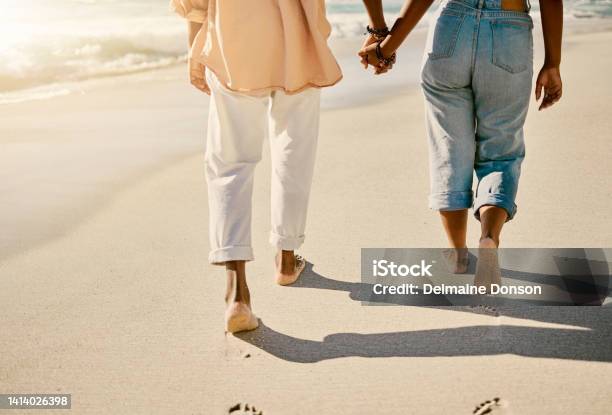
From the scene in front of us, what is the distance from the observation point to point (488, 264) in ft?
9.55

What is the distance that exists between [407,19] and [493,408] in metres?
1.52

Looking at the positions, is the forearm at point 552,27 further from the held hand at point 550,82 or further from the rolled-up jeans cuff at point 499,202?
the rolled-up jeans cuff at point 499,202

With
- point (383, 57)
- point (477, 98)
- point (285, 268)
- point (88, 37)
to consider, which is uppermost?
point (383, 57)

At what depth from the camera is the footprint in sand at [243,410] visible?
2.44 m

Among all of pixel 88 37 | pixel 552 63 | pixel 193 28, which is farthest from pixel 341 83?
pixel 88 37

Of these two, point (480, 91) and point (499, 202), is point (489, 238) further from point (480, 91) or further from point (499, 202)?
point (480, 91)

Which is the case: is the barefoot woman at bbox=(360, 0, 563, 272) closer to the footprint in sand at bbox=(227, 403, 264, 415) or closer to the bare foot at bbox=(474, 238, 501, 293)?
the bare foot at bbox=(474, 238, 501, 293)

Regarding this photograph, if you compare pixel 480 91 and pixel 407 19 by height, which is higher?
pixel 407 19

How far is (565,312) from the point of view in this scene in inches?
120

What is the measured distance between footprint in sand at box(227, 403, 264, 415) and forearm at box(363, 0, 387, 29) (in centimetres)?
169

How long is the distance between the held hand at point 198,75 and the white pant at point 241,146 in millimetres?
163

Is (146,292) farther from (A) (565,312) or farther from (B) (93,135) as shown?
(B) (93,135)

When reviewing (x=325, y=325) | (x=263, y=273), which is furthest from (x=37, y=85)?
(x=325, y=325)

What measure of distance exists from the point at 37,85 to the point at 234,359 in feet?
23.4
